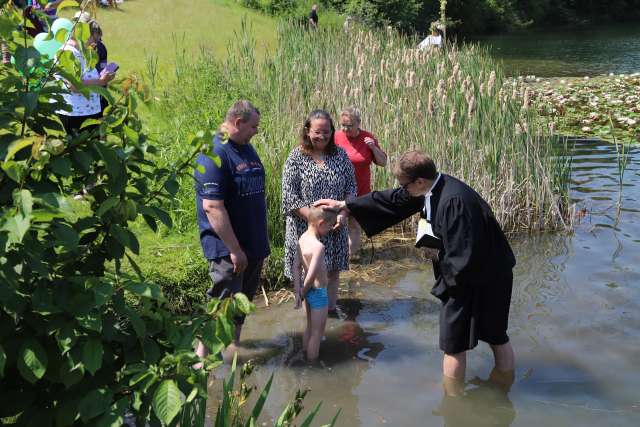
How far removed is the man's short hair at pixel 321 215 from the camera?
544 centimetres

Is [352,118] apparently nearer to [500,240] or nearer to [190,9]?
[500,240]

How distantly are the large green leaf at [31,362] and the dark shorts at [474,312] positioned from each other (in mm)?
2947

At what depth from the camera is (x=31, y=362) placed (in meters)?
2.28

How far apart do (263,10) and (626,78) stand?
13.7m

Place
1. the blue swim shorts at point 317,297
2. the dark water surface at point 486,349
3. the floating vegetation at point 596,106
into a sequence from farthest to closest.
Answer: the floating vegetation at point 596,106 < the blue swim shorts at point 317,297 < the dark water surface at point 486,349

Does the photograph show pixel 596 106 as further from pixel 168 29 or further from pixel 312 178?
pixel 312 178

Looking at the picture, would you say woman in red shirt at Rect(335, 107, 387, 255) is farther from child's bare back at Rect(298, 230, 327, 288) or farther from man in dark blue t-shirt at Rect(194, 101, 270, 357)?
man in dark blue t-shirt at Rect(194, 101, 270, 357)

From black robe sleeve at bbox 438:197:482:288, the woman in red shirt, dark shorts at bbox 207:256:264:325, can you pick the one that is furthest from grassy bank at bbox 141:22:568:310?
black robe sleeve at bbox 438:197:482:288

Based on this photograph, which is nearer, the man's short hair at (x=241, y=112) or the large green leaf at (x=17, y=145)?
the large green leaf at (x=17, y=145)

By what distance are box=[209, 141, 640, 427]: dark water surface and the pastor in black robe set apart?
0.52 meters

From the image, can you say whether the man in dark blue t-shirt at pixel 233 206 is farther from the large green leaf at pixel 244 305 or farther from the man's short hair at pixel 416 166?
the large green leaf at pixel 244 305

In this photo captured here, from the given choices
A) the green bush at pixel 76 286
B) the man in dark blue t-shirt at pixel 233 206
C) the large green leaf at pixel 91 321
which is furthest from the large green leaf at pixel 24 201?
the man in dark blue t-shirt at pixel 233 206

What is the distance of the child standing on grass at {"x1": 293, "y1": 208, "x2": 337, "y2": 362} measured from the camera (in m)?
5.27

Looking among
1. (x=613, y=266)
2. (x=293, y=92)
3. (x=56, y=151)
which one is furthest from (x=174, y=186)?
(x=293, y=92)
